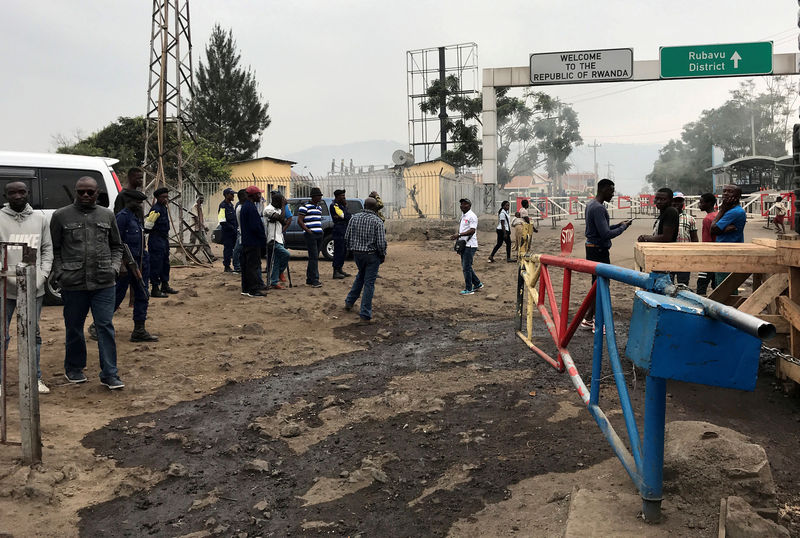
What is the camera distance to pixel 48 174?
8531 mm

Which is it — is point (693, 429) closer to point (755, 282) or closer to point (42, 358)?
point (755, 282)

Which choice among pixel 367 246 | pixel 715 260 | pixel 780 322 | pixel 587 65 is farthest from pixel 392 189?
pixel 780 322

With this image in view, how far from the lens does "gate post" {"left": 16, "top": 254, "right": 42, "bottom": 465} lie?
3.86 meters

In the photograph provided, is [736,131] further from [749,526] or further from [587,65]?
[749,526]

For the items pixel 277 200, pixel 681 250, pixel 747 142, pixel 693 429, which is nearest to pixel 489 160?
pixel 277 200

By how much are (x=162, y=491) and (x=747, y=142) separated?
213 ft

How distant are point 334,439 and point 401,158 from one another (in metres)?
23.0

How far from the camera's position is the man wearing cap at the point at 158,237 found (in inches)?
355

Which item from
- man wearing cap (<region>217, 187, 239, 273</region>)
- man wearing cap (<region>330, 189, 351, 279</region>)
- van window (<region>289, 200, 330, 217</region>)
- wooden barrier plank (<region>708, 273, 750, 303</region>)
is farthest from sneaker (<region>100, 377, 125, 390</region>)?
van window (<region>289, 200, 330, 217</region>)

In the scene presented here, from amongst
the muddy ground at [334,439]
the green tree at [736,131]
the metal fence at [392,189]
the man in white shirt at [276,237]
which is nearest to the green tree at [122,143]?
the metal fence at [392,189]

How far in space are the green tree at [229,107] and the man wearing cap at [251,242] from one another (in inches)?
1438

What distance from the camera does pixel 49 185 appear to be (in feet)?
28.0

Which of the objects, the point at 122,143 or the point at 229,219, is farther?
the point at 122,143

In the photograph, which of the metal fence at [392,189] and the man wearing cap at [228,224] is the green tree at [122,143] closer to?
the metal fence at [392,189]
